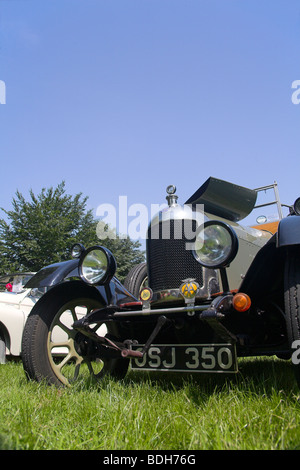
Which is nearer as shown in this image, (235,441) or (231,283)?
(235,441)

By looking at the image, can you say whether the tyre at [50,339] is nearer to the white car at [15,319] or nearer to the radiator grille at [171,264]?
the radiator grille at [171,264]

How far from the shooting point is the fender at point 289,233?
2109 mm

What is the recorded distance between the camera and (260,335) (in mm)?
2738

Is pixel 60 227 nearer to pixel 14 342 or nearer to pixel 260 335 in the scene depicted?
pixel 14 342

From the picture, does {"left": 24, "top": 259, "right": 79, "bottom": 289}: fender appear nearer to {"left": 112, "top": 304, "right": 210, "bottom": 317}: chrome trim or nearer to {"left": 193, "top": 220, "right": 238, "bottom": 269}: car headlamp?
{"left": 112, "top": 304, "right": 210, "bottom": 317}: chrome trim

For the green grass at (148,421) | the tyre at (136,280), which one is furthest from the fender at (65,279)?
the green grass at (148,421)

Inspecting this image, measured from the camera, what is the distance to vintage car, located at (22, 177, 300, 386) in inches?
89.4

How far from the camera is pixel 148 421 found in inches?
70.5

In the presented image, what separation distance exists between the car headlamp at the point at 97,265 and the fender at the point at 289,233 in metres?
1.26

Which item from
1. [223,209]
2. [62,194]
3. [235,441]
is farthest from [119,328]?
[62,194]

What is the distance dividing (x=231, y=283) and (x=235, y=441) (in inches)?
63.9

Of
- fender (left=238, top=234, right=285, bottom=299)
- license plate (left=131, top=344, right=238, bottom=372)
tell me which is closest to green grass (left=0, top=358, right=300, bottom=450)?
license plate (left=131, top=344, right=238, bottom=372)

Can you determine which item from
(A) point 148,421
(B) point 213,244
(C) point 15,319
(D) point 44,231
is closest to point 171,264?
(B) point 213,244
